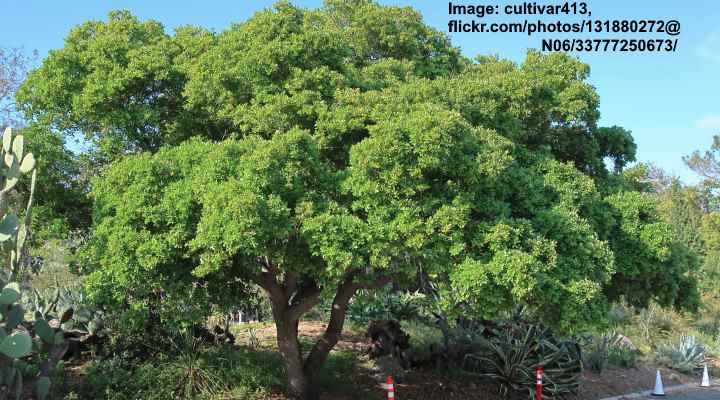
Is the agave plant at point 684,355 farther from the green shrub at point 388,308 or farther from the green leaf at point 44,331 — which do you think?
the green leaf at point 44,331

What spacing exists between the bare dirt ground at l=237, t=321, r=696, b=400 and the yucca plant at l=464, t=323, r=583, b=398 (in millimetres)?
442

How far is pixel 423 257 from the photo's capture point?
26.0 feet

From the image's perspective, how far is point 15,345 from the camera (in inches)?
306

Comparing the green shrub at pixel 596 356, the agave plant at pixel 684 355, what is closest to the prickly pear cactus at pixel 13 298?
the green shrub at pixel 596 356

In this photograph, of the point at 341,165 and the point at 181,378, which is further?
A: the point at 181,378

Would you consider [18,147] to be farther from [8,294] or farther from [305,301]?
[305,301]

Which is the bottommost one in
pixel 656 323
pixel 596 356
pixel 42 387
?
pixel 596 356

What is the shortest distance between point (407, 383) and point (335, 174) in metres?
6.11

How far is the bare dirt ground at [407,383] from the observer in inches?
481

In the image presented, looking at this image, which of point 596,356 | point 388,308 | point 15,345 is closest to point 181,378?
point 15,345

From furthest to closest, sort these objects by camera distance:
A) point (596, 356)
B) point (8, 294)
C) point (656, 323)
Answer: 1. point (656, 323)
2. point (596, 356)
3. point (8, 294)

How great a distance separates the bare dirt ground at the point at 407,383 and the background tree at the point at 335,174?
1263 millimetres

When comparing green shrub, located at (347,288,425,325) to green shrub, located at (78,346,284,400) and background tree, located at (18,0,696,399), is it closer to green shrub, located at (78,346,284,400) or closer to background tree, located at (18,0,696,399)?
green shrub, located at (78,346,284,400)

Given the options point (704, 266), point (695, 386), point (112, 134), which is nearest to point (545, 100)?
point (112, 134)
